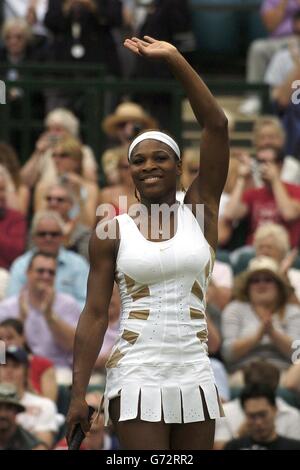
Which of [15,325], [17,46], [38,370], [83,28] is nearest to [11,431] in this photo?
[38,370]

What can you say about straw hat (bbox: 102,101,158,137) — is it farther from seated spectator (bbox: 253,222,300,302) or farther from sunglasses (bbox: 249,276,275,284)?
sunglasses (bbox: 249,276,275,284)

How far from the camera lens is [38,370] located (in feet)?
34.0

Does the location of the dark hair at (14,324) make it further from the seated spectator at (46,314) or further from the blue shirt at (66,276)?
the blue shirt at (66,276)

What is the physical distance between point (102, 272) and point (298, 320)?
4485 mm

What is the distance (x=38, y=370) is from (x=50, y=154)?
119 inches

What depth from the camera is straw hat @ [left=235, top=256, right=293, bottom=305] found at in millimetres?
11055

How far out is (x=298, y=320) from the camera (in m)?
11.1

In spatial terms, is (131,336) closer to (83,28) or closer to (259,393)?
(259,393)

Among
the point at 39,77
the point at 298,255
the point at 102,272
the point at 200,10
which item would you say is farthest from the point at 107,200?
→ the point at 102,272

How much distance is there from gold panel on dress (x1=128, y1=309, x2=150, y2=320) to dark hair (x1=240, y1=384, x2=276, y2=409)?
3379 mm

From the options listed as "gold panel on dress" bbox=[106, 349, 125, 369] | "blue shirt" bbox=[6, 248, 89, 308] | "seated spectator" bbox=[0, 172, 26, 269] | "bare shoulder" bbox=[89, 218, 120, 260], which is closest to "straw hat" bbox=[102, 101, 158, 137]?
"seated spectator" bbox=[0, 172, 26, 269]

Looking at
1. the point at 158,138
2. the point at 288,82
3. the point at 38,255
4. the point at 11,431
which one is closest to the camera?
the point at 158,138

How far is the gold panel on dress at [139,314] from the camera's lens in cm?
671

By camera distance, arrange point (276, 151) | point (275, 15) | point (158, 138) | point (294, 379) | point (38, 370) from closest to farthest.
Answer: point (158, 138) → point (38, 370) → point (294, 379) → point (276, 151) → point (275, 15)
